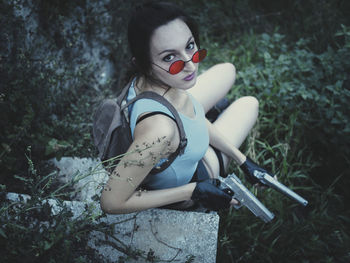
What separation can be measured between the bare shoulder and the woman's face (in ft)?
0.77

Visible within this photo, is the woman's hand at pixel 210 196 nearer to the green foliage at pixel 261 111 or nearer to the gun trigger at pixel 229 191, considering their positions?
the gun trigger at pixel 229 191

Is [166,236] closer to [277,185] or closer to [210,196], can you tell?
[210,196]

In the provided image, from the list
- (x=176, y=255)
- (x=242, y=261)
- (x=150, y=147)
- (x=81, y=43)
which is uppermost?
(x=81, y=43)

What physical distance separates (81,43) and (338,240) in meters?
2.52

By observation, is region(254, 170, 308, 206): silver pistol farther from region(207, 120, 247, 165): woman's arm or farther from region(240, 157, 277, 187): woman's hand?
region(207, 120, 247, 165): woman's arm

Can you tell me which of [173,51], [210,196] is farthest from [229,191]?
[173,51]

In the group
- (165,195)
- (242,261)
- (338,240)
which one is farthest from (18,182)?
(338,240)

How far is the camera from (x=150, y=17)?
136 cm

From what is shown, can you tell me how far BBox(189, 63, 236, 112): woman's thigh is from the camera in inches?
87.5

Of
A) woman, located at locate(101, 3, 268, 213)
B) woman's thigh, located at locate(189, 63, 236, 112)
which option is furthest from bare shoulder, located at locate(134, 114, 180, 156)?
woman's thigh, located at locate(189, 63, 236, 112)

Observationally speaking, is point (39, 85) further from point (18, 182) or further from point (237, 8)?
point (237, 8)

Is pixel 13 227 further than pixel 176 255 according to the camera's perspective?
No

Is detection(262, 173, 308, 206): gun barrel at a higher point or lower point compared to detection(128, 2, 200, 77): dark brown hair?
lower

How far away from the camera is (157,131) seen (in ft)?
4.16
